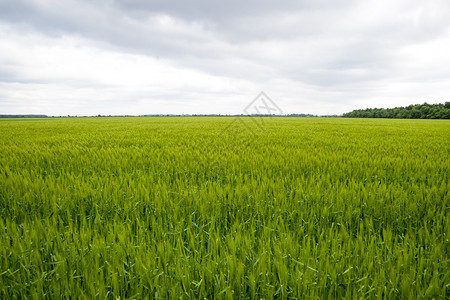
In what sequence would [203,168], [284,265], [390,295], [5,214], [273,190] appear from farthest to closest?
[203,168], [273,190], [5,214], [284,265], [390,295]

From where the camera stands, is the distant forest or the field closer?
the field

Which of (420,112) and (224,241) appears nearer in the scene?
(224,241)

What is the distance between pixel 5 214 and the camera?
2.46 metres

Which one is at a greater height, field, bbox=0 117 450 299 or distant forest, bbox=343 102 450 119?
distant forest, bbox=343 102 450 119

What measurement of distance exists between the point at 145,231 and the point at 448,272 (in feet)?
7.51

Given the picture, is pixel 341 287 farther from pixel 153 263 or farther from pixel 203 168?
pixel 203 168

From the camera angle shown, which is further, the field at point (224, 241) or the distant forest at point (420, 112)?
the distant forest at point (420, 112)

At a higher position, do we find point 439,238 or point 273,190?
point 273,190

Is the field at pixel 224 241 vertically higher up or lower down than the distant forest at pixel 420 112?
lower down

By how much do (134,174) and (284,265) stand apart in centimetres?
315

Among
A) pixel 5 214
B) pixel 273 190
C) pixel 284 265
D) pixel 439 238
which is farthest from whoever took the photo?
pixel 273 190

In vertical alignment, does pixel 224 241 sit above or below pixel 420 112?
below

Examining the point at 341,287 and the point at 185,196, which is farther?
the point at 185,196

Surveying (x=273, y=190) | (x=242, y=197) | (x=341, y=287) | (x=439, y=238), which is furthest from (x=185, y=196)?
(x=439, y=238)
